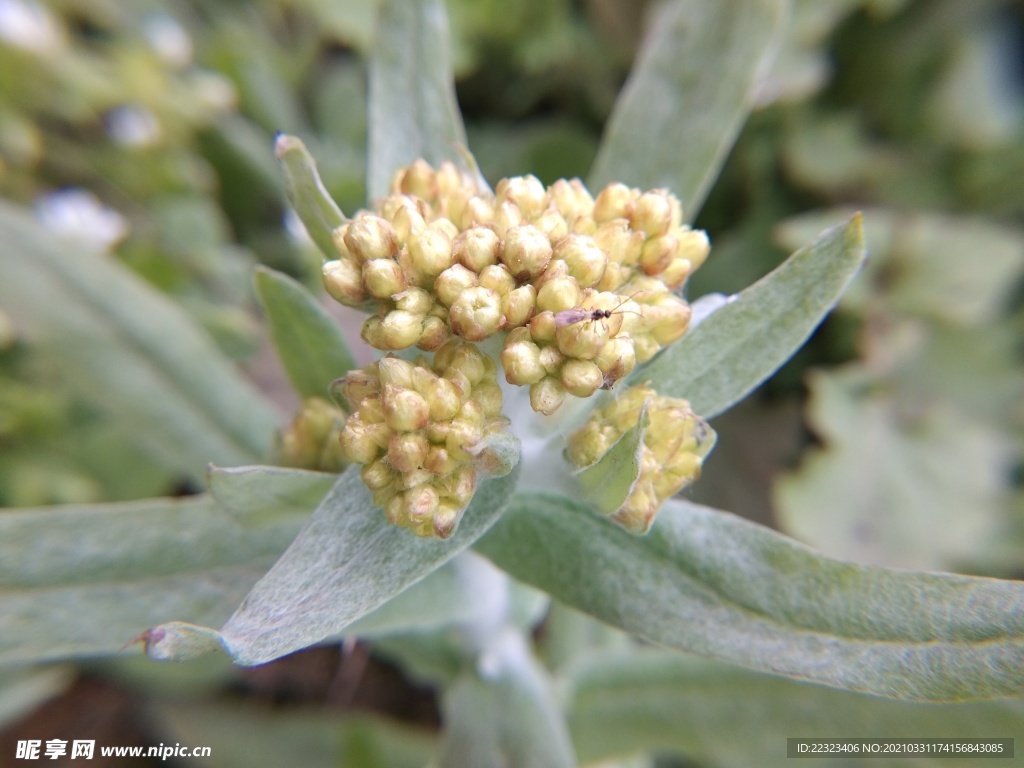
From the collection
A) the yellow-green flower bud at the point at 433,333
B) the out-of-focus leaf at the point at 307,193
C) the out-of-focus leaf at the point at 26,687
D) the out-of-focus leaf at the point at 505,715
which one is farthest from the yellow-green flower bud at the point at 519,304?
the out-of-focus leaf at the point at 26,687

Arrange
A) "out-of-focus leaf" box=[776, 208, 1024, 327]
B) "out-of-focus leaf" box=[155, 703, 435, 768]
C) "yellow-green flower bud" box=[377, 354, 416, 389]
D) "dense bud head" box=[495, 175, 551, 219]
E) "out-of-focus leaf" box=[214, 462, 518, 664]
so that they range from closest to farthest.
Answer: "out-of-focus leaf" box=[214, 462, 518, 664] < "yellow-green flower bud" box=[377, 354, 416, 389] < "dense bud head" box=[495, 175, 551, 219] < "out-of-focus leaf" box=[155, 703, 435, 768] < "out-of-focus leaf" box=[776, 208, 1024, 327]

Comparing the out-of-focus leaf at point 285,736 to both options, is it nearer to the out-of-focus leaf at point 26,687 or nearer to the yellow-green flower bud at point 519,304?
the out-of-focus leaf at point 26,687

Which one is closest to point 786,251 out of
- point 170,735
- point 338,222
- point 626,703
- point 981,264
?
point 981,264

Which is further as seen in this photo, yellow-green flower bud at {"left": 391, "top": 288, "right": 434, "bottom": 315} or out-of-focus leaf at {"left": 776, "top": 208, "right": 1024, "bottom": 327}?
out-of-focus leaf at {"left": 776, "top": 208, "right": 1024, "bottom": 327}

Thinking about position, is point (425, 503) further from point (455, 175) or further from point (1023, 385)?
point (1023, 385)

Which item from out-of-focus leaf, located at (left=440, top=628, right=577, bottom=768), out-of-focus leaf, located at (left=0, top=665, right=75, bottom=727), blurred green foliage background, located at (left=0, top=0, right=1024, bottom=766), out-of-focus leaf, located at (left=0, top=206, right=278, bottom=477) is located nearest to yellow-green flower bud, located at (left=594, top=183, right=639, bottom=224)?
out-of-focus leaf, located at (left=440, top=628, right=577, bottom=768)

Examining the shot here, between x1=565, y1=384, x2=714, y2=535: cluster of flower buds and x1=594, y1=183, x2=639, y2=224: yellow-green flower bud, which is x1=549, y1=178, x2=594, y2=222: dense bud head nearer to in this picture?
x1=594, y1=183, x2=639, y2=224: yellow-green flower bud

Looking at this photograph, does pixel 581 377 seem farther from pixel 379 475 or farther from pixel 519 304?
pixel 379 475
